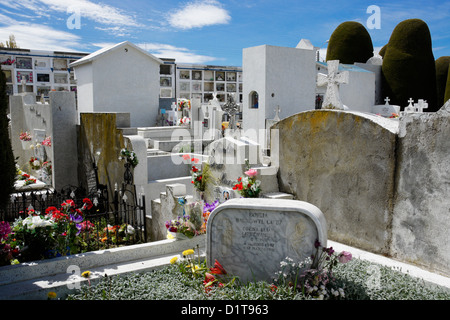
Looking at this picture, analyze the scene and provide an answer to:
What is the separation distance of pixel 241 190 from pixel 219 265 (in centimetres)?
189

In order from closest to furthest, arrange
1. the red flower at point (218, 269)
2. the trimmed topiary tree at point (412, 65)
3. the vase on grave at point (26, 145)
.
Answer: the red flower at point (218, 269), the vase on grave at point (26, 145), the trimmed topiary tree at point (412, 65)

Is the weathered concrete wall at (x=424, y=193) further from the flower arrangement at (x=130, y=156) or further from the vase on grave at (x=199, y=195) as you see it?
the flower arrangement at (x=130, y=156)

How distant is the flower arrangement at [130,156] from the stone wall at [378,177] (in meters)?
3.33

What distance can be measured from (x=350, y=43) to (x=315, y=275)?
2979cm

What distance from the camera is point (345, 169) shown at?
5543 millimetres

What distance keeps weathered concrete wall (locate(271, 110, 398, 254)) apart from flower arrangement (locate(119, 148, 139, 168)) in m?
3.22

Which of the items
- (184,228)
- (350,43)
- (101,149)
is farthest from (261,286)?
(350,43)

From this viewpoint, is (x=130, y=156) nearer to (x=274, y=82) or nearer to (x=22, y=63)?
(x=274, y=82)

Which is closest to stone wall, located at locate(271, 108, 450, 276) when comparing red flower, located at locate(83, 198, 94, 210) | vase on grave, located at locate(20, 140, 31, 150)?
red flower, located at locate(83, 198, 94, 210)

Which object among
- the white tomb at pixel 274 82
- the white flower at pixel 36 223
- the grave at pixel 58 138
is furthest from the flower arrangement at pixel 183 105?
the white flower at pixel 36 223

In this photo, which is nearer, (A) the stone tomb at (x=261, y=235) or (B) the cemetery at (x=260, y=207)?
(A) the stone tomb at (x=261, y=235)

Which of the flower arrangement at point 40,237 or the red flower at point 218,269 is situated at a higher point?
the flower arrangement at point 40,237

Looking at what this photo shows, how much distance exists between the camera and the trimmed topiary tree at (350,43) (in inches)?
1188
